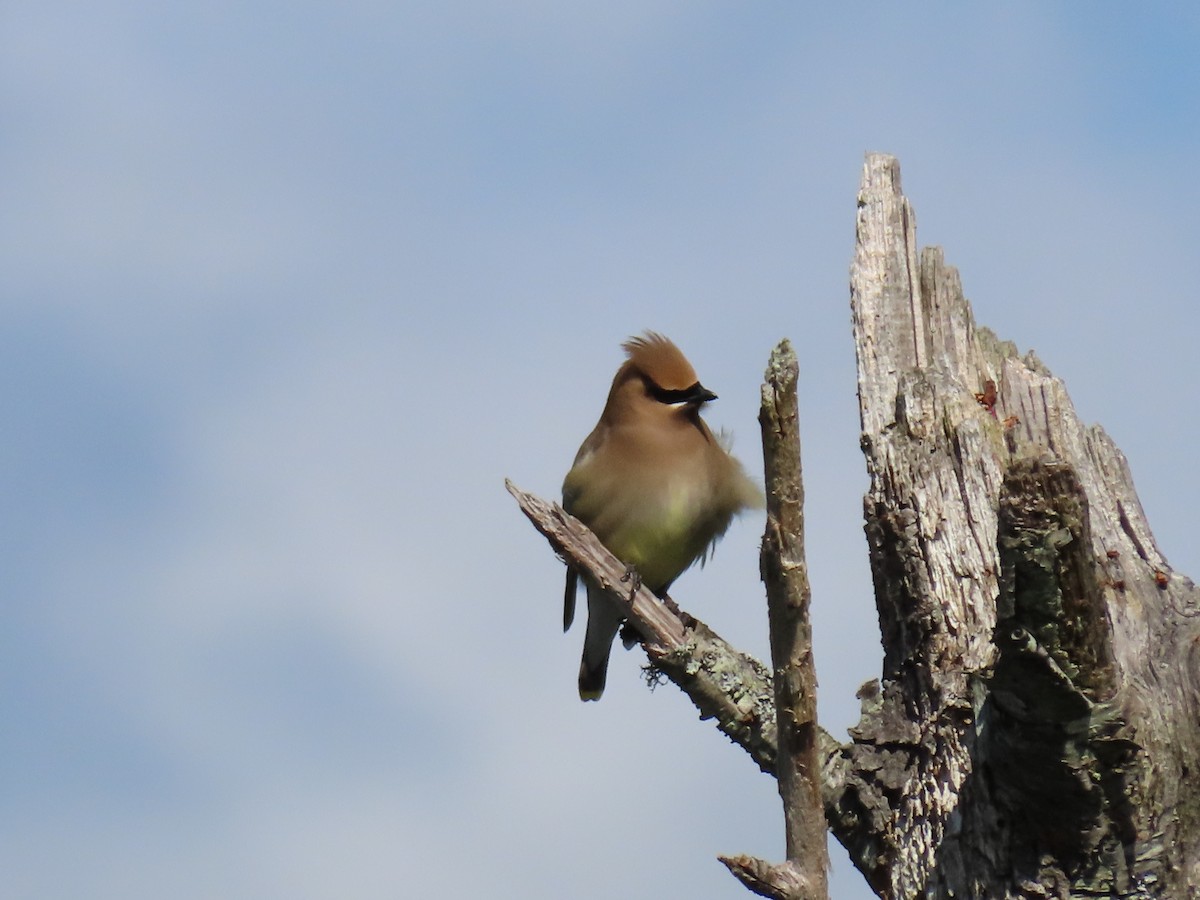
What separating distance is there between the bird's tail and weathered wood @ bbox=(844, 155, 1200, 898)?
3.10 meters

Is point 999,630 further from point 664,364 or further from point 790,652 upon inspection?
point 664,364

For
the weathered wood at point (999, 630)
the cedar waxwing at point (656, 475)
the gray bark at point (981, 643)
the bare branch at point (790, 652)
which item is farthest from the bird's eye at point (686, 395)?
the bare branch at point (790, 652)

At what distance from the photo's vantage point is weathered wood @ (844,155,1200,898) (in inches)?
131

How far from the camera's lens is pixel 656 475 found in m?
6.86

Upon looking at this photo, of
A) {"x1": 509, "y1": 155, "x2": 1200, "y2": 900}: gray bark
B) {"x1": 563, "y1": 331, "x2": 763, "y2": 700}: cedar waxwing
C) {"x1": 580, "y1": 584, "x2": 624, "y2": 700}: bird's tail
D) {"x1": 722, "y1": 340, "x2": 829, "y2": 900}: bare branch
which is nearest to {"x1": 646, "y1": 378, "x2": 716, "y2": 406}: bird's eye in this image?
{"x1": 563, "y1": 331, "x2": 763, "y2": 700}: cedar waxwing

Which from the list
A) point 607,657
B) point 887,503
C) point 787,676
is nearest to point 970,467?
point 887,503

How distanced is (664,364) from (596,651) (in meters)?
1.60

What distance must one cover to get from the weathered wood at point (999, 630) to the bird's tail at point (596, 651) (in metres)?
3.10

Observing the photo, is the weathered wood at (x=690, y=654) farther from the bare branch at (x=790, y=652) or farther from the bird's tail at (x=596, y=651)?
the bird's tail at (x=596, y=651)

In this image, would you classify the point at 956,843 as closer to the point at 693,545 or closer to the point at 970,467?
the point at 970,467

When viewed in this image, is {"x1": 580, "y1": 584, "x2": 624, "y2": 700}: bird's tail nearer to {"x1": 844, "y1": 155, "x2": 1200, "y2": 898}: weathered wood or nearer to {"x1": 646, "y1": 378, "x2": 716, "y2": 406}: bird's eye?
{"x1": 646, "y1": 378, "x2": 716, "y2": 406}: bird's eye

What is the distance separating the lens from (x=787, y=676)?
327 centimetres

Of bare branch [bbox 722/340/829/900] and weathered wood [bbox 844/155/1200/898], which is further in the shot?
weathered wood [bbox 844/155/1200/898]

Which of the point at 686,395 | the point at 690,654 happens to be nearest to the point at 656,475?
the point at 686,395
